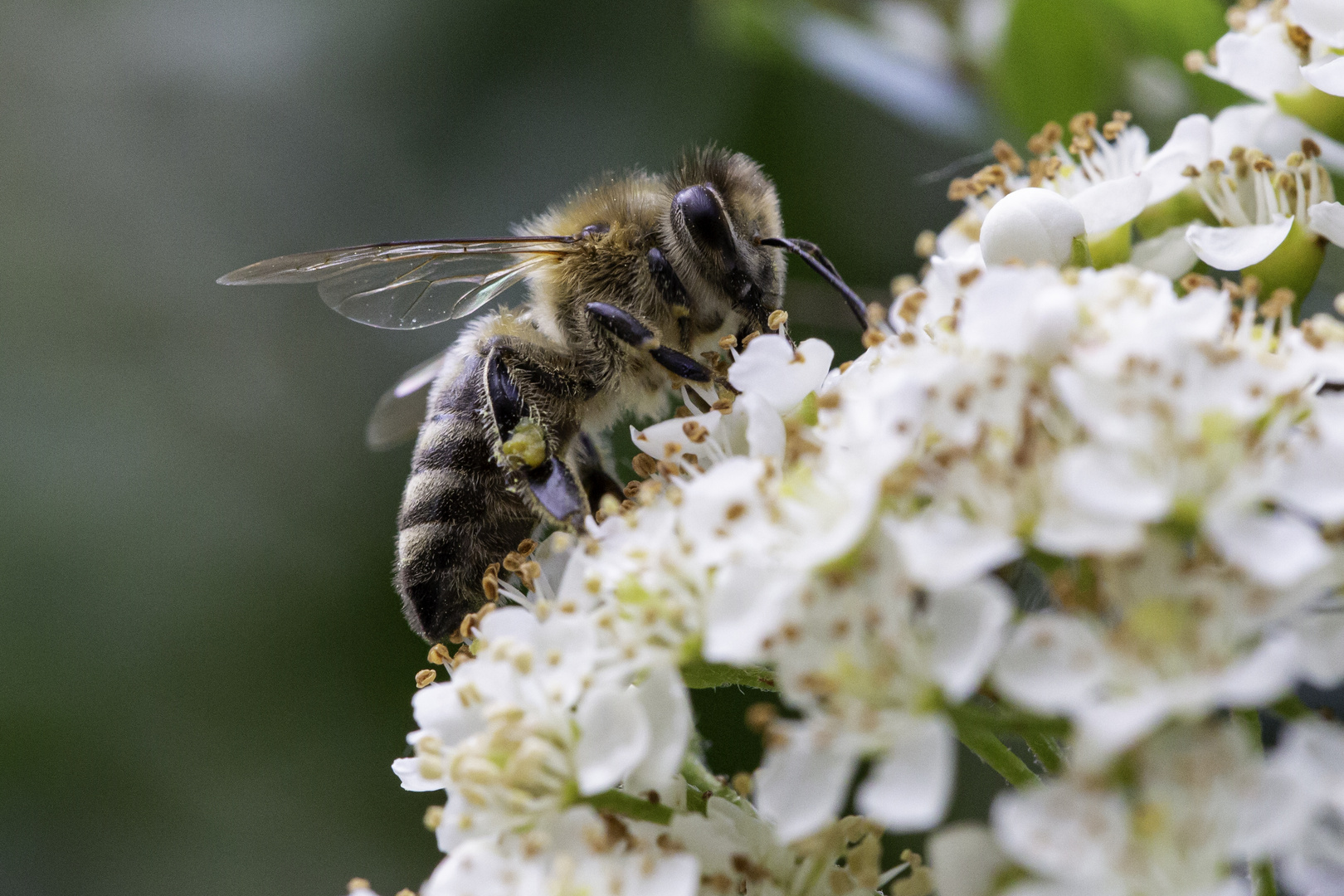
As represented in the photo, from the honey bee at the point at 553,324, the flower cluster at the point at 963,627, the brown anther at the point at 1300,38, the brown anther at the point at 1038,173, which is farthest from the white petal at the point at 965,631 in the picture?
the brown anther at the point at 1300,38

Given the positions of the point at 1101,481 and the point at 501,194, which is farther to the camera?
the point at 501,194

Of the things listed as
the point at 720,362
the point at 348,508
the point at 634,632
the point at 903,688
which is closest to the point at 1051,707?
the point at 903,688

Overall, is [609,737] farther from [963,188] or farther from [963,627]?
[963,188]

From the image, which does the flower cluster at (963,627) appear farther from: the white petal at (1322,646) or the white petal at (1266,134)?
the white petal at (1266,134)

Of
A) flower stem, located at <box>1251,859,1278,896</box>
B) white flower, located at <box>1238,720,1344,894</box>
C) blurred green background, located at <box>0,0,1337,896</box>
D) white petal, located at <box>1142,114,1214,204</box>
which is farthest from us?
blurred green background, located at <box>0,0,1337,896</box>

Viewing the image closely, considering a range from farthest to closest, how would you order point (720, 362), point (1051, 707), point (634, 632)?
1. point (720, 362)
2. point (634, 632)
3. point (1051, 707)

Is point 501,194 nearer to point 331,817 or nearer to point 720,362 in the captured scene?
point 331,817

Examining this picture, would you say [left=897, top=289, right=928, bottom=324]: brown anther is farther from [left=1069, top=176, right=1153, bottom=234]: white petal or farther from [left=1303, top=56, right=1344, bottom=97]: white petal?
[left=1303, top=56, right=1344, bottom=97]: white petal

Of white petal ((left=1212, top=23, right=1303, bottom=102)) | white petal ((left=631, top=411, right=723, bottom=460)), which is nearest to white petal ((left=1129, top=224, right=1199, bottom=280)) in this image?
white petal ((left=1212, top=23, right=1303, bottom=102))
